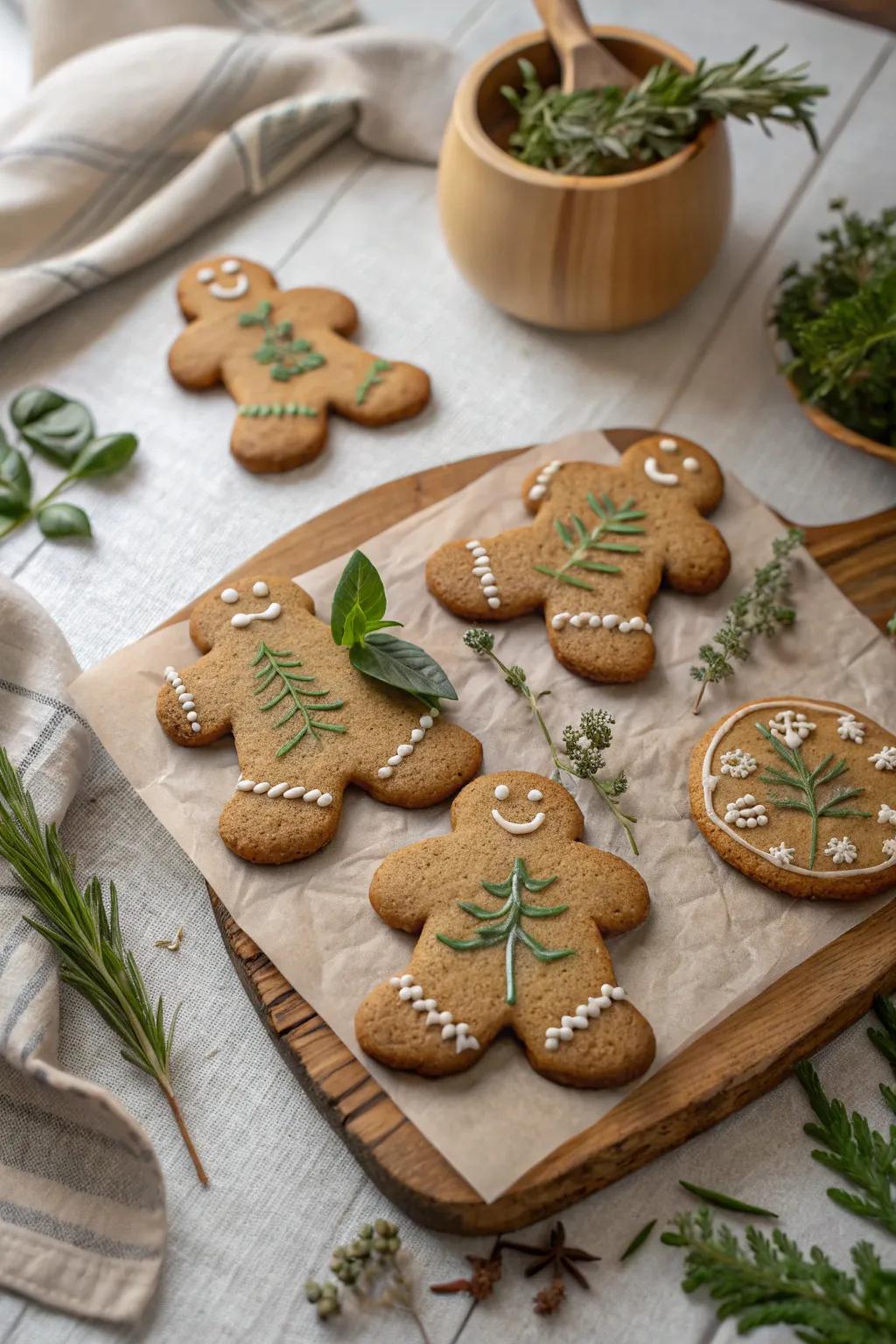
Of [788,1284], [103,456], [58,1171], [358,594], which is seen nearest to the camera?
[788,1284]

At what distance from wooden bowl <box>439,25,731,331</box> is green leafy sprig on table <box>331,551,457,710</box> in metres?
0.63

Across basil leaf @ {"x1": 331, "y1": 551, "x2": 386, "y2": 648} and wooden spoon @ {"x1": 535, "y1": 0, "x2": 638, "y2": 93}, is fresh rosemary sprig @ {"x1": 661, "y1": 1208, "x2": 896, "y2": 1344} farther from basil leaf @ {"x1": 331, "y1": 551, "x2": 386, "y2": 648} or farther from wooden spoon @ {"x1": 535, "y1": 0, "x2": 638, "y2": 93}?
wooden spoon @ {"x1": 535, "y1": 0, "x2": 638, "y2": 93}

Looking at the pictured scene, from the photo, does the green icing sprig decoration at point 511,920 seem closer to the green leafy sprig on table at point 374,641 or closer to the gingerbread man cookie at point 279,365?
the green leafy sprig on table at point 374,641

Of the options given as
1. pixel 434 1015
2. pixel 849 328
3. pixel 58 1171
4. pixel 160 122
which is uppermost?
pixel 849 328

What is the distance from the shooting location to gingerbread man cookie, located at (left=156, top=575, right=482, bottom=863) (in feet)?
4.92

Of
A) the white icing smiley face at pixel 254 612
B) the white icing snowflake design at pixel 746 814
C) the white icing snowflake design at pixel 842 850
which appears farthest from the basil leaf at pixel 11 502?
the white icing snowflake design at pixel 842 850

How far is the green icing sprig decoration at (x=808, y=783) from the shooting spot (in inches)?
59.9

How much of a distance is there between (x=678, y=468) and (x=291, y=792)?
0.73 metres

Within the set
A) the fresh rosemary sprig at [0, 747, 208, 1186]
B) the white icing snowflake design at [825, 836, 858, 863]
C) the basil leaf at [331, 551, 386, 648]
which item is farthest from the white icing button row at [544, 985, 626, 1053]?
the basil leaf at [331, 551, 386, 648]

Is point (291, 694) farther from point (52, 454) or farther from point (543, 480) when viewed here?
point (52, 454)

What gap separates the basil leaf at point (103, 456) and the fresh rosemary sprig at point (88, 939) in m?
0.55

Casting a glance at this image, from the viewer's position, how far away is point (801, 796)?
60.6 inches

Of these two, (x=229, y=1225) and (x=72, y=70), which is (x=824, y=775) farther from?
(x=72, y=70)

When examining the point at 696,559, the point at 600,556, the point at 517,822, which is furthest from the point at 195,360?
the point at 517,822
